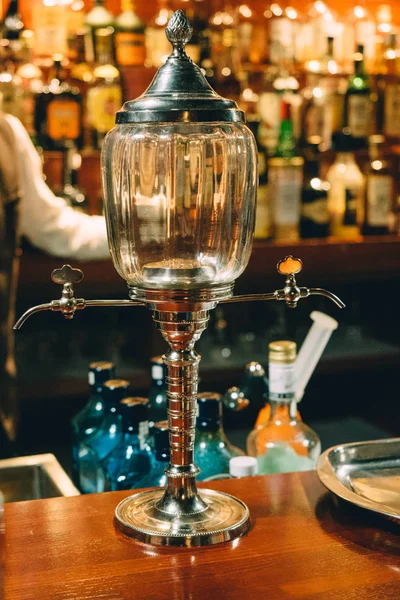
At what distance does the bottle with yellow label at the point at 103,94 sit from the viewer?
9.79ft

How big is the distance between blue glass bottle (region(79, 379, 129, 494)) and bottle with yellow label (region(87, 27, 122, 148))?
1.83 m

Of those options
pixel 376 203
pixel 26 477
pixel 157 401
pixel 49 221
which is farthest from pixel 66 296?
pixel 376 203

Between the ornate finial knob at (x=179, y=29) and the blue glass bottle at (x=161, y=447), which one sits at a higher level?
the ornate finial knob at (x=179, y=29)

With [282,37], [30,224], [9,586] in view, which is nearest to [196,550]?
[9,586]

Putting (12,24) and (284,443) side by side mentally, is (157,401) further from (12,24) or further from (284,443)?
(12,24)

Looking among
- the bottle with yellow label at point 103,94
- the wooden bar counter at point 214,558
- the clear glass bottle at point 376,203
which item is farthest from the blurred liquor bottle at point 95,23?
the wooden bar counter at point 214,558

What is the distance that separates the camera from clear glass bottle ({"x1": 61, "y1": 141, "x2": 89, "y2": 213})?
2.89m

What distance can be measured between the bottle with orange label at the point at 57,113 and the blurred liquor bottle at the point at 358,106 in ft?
3.37

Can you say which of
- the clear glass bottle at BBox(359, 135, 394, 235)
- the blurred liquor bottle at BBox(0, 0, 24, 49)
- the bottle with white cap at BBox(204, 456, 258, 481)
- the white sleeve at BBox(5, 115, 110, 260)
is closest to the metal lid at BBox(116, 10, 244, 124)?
the bottle with white cap at BBox(204, 456, 258, 481)

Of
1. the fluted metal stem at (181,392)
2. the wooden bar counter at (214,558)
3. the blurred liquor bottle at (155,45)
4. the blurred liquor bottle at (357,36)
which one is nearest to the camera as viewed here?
the wooden bar counter at (214,558)

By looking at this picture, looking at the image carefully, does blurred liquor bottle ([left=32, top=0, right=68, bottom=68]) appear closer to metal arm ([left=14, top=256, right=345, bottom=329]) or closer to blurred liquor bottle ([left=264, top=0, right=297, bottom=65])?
blurred liquor bottle ([left=264, top=0, right=297, bottom=65])

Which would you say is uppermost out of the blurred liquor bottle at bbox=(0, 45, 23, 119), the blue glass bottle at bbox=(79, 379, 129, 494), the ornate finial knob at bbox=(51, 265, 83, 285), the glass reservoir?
the blurred liquor bottle at bbox=(0, 45, 23, 119)

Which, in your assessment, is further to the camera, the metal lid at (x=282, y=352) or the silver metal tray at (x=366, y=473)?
the metal lid at (x=282, y=352)

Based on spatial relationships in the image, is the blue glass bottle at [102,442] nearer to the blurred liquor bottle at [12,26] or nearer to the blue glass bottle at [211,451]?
the blue glass bottle at [211,451]
